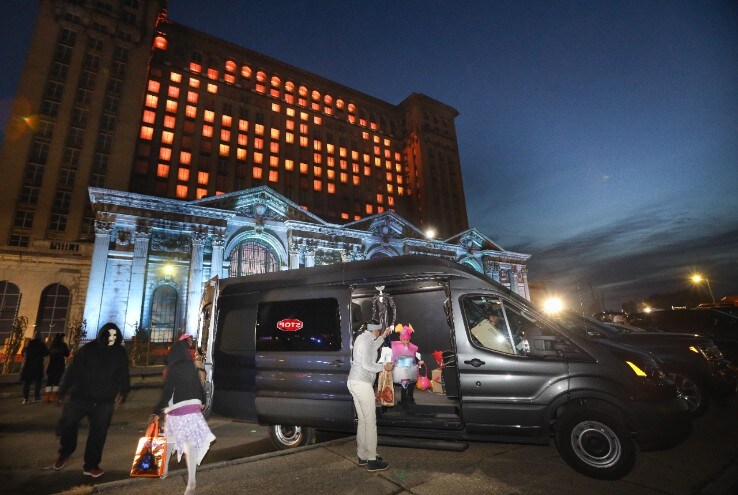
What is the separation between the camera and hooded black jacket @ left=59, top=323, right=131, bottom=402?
472 centimetres

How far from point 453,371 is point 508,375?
5.05ft

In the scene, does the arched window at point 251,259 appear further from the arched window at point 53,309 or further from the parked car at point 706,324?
the parked car at point 706,324

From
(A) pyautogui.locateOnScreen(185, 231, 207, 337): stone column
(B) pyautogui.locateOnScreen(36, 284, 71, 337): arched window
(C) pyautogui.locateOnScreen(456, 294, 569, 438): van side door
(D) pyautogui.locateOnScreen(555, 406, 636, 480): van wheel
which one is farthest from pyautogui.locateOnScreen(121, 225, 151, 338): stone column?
(D) pyautogui.locateOnScreen(555, 406, 636, 480): van wheel

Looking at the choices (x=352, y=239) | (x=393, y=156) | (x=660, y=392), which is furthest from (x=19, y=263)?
(x=393, y=156)

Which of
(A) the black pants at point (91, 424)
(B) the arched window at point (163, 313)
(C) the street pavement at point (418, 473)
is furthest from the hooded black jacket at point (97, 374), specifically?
(B) the arched window at point (163, 313)

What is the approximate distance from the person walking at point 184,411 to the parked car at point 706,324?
13507 millimetres

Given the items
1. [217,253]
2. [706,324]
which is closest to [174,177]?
[217,253]

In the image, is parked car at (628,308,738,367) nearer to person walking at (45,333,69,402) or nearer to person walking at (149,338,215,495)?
person walking at (149,338,215,495)

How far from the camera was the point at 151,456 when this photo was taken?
4.15m

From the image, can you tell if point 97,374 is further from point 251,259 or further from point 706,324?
point 251,259

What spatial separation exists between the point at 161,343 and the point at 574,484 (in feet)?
80.1

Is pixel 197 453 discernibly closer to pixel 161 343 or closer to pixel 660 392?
pixel 660 392

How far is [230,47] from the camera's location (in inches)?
1924

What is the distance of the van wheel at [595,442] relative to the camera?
3.87 metres
